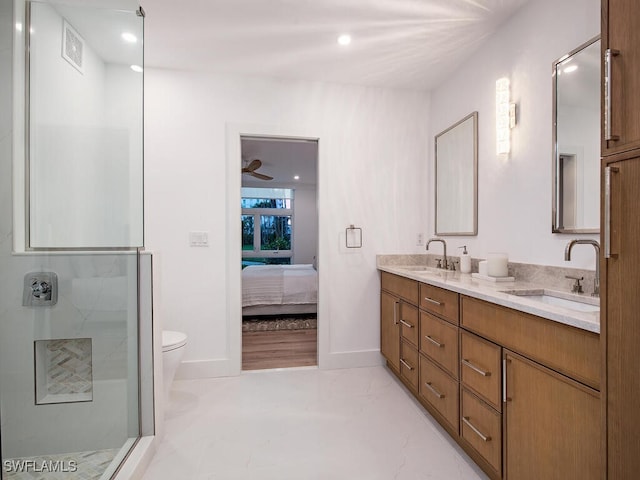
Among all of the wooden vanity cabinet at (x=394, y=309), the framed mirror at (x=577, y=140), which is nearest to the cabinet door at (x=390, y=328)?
the wooden vanity cabinet at (x=394, y=309)

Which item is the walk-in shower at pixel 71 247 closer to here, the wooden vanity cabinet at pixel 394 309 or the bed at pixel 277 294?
the wooden vanity cabinet at pixel 394 309

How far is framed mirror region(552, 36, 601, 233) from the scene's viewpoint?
1604mm

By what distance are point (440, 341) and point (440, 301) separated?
9.3 inches

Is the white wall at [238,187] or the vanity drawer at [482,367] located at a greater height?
the white wall at [238,187]

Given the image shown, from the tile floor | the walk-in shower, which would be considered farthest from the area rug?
the walk-in shower

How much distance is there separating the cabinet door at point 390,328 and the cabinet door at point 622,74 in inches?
75.0

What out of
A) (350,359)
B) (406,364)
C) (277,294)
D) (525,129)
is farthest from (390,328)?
(277,294)

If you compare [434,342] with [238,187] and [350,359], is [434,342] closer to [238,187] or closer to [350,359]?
[350,359]

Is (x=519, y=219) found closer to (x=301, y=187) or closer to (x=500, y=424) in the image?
(x=500, y=424)

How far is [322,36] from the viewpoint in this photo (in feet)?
7.59

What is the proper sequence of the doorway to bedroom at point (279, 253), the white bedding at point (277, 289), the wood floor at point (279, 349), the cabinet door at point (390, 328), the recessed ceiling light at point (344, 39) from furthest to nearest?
1. the white bedding at point (277, 289)
2. the doorway to bedroom at point (279, 253)
3. the wood floor at point (279, 349)
4. the cabinet door at point (390, 328)
5. the recessed ceiling light at point (344, 39)

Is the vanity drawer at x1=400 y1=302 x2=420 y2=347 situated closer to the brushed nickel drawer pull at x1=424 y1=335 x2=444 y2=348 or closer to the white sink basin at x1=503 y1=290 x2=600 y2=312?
the brushed nickel drawer pull at x1=424 y1=335 x2=444 y2=348

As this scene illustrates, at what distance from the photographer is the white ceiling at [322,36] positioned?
2.03 m

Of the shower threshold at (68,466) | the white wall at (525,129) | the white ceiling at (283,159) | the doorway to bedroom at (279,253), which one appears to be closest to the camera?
the shower threshold at (68,466)
